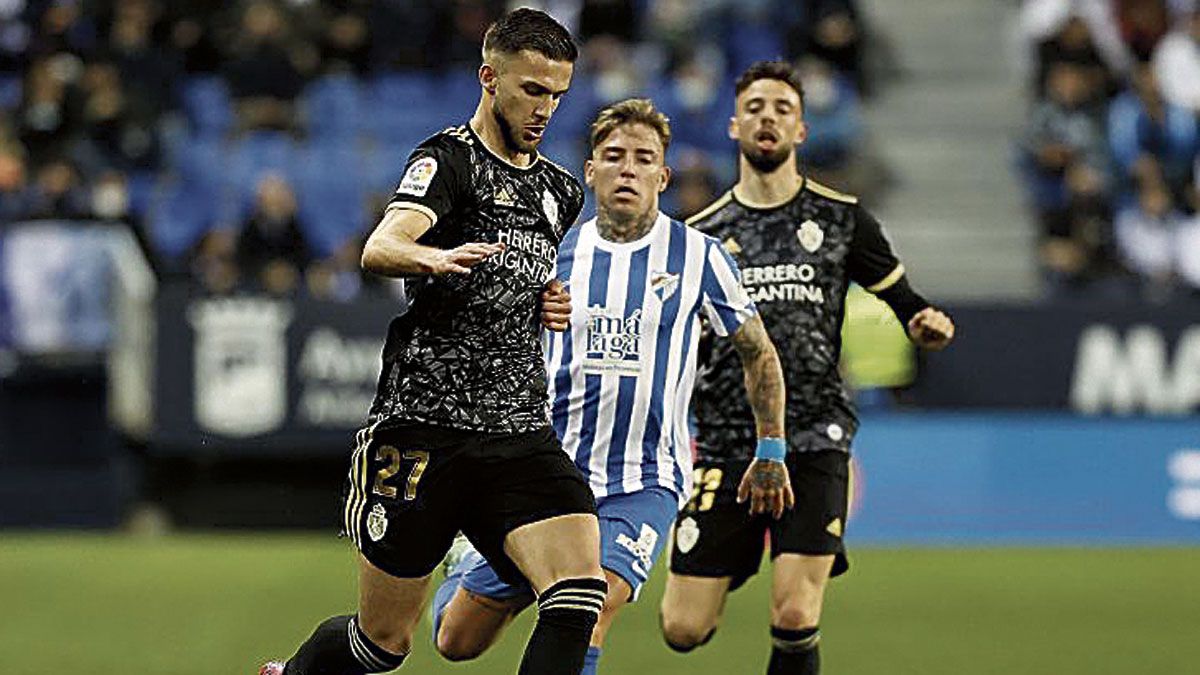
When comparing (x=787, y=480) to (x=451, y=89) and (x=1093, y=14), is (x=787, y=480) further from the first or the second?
(x=1093, y=14)

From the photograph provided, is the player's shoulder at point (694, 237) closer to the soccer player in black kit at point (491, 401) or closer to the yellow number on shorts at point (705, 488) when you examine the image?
the yellow number on shorts at point (705, 488)

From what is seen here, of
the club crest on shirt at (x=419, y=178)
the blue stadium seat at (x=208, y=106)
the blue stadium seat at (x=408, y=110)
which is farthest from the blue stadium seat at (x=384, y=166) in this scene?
the club crest on shirt at (x=419, y=178)

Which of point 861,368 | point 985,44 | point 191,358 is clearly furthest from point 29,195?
point 985,44

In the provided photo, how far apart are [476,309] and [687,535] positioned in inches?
76.6

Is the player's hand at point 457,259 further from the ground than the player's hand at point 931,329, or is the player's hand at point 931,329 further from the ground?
the player's hand at point 457,259

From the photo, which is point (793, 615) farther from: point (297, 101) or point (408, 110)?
point (408, 110)

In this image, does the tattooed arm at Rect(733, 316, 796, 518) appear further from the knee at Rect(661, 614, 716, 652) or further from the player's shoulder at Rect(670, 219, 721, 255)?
the knee at Rect(661, 614, 716, 652)

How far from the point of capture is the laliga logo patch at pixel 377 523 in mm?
6336

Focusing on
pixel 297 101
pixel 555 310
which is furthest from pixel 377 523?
pixel 297 101

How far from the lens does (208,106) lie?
1827cm

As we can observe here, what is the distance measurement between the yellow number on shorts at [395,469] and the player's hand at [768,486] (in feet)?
4.75

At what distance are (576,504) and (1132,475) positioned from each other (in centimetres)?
919

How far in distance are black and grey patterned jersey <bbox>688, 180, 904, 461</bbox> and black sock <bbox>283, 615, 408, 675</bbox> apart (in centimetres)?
175

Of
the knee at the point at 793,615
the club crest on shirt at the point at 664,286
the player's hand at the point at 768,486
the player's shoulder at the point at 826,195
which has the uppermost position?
the player's shoulder at the point at 826,195
